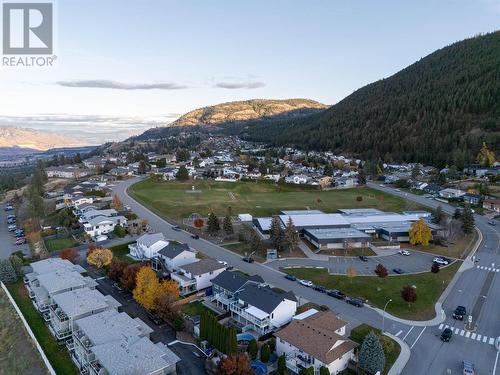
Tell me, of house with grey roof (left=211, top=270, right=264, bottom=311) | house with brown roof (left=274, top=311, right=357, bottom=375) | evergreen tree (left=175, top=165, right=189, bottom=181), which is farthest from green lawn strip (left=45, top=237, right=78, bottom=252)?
evergreen tree (left=175, top=165, right=189, bottom=181)

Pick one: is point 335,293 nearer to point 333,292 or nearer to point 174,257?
point 333,292

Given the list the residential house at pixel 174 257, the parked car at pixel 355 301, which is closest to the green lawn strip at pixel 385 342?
the parked car at pixel 355 301

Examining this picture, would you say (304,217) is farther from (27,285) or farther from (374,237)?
(27,285)

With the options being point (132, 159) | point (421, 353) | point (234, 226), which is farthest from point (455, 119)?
point (421, 353)

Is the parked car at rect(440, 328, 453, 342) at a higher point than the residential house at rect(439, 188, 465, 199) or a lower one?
lower

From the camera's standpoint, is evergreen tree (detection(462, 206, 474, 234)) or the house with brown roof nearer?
the house with brown roof

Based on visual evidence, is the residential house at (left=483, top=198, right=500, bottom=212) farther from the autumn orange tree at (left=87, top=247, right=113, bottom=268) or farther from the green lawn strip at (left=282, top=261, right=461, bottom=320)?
the autumn orange tree at (left=87, top=247, right=113, bottom=268)
